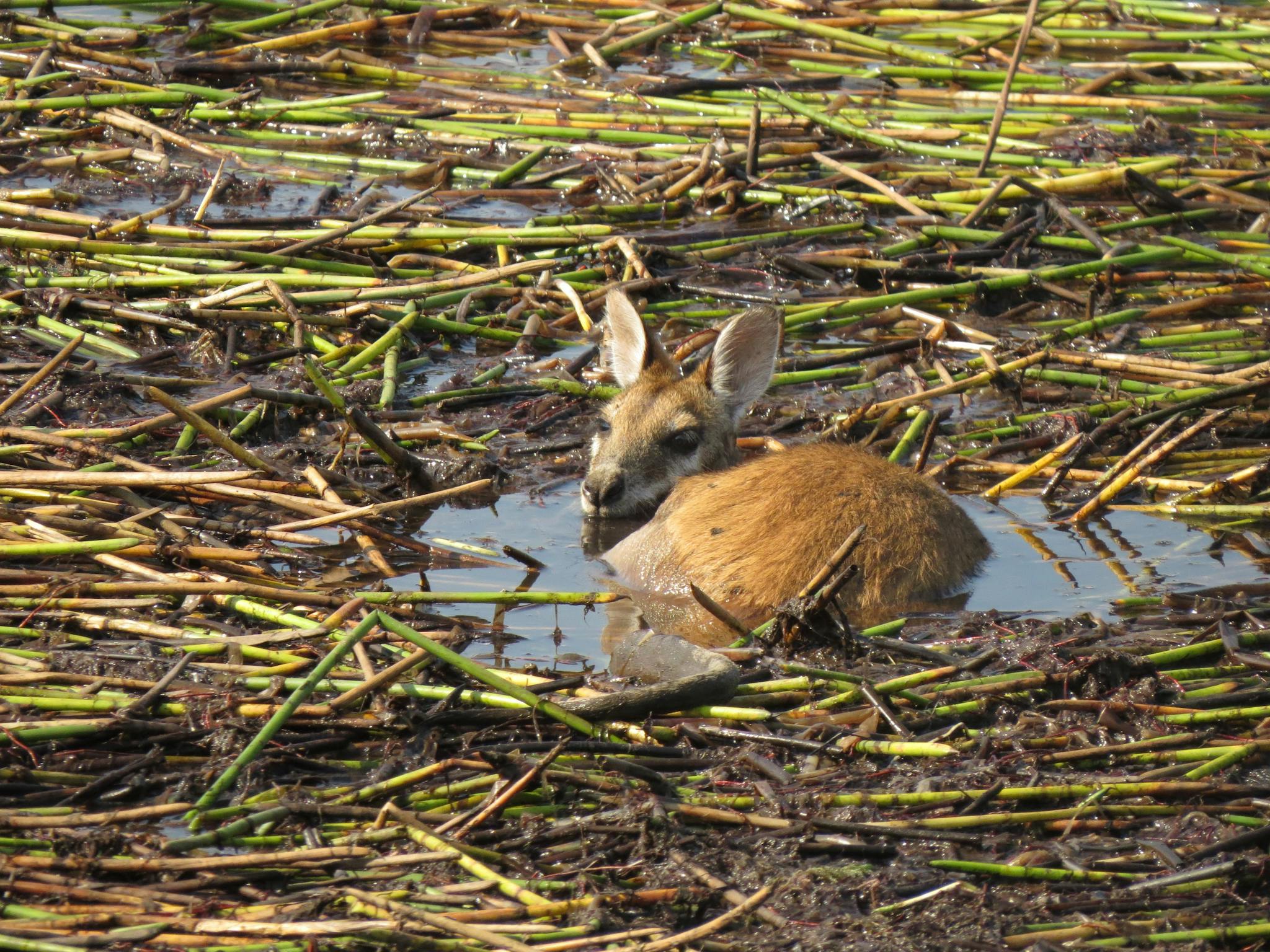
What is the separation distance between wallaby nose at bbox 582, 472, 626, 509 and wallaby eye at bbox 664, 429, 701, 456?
48 centimetres

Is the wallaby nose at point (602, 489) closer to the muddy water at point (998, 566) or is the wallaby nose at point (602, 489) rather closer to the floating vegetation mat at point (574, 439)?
the muddy water at point (998, 566)

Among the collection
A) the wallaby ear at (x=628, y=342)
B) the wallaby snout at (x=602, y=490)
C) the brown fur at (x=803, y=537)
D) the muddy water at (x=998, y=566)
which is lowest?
the muddy water at (x=998, y=566)

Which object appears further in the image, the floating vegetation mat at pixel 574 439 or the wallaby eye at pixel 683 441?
the wallaby eye at pixel 683 441

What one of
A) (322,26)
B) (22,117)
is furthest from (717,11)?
(22,117)

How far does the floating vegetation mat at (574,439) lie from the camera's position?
392 centimetres

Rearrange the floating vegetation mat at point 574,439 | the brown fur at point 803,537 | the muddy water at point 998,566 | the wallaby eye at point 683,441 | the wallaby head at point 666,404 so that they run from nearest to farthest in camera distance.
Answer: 1. the floating vegetation mat at point 574,439
2. the brown fur at point 803,537
3. the muddy water at point 998,566
4. the wallaby head at point 666,404
5. the wallaby eye at point 683,441

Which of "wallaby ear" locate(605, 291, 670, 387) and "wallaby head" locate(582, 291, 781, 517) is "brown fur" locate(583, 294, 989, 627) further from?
"wallaby ear" locate(605, 291, 670, 387)

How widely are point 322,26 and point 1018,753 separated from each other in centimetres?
990

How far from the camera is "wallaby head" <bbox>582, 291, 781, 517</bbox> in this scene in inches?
275

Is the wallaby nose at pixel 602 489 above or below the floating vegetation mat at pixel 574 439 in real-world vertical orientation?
below

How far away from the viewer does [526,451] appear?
294 inches

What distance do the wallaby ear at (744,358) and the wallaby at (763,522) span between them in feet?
0.44

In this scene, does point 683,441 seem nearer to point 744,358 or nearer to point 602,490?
point 744,358

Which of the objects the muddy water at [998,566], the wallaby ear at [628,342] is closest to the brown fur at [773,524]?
the muddy water at [998,566]
